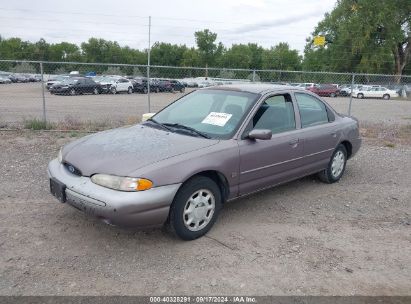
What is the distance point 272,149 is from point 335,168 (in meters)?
1.85

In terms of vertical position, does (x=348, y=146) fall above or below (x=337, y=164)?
above

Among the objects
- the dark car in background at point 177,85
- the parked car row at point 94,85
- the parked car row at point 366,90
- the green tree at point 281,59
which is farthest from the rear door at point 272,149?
the green tree at point 281,59

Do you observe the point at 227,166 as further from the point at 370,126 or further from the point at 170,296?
the point at 370,126

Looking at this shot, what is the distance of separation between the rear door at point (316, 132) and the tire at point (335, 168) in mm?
196

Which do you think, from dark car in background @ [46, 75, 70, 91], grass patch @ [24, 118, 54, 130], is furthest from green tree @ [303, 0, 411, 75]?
grass patch @ [24, 118, 54, 130]

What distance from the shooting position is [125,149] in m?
4.07

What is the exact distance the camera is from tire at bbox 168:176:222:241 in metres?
3.88

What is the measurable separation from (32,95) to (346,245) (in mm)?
18523

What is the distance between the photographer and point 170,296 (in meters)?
3.19

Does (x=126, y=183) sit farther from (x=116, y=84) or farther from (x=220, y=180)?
(x=116, y=84)

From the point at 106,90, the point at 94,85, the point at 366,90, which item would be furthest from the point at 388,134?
the point at 366,90

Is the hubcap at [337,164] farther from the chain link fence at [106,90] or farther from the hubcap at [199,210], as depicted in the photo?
the chain link fence at [106,90]

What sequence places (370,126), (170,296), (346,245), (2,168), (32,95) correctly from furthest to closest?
(32,95) < (370,126) < (2,168) < (346,245) < (170,296)

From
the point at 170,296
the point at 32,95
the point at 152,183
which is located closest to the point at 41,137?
the point at 152,183
